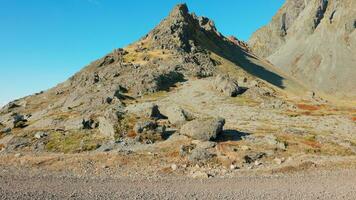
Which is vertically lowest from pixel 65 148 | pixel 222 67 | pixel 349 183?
pixel 349 183

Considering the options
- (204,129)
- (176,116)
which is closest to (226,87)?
(176,116)

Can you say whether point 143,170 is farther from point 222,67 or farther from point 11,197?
point 222,67

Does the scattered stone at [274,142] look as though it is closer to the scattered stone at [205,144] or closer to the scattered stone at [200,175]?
the scattered stone at [205,144]

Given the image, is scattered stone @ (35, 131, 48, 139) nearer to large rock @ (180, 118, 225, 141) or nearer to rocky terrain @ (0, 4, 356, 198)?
rocky terrain @ (0, 4, 356, 198)

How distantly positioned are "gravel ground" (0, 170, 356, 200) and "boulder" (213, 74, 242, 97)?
7851 centimetres

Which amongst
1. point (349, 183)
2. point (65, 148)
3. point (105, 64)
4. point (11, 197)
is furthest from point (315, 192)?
→ point (105, 64)

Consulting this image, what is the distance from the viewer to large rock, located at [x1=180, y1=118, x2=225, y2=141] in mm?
64500

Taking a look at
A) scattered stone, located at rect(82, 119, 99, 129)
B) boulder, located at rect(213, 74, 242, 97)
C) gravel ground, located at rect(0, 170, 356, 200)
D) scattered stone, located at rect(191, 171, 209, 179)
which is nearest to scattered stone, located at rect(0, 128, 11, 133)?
scattered stone, located at rect(82, 119, 99, 129)

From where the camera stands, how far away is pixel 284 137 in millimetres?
70750

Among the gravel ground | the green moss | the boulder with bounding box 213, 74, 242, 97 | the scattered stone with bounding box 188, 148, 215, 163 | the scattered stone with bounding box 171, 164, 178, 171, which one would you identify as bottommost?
→ the gravel ground

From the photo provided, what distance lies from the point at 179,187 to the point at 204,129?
82.1 ft

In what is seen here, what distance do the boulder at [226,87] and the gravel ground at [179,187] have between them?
258 feet

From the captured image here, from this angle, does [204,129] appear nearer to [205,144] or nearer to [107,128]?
[205,144]

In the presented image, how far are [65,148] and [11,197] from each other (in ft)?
100
